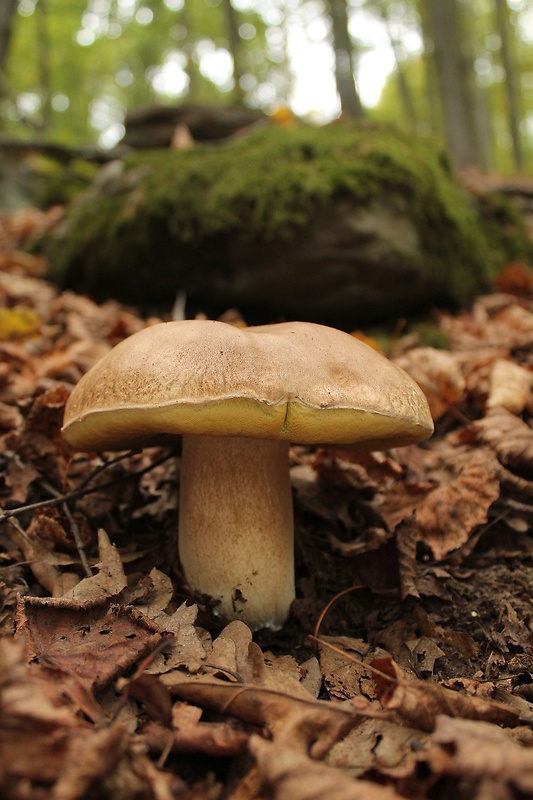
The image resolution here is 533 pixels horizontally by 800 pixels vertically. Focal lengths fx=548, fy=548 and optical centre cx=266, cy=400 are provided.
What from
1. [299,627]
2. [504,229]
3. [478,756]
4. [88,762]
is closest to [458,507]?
[299,627]

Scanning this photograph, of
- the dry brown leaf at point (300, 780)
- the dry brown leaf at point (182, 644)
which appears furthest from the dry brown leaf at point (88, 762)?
the dry brown leaf at point (182, 644)

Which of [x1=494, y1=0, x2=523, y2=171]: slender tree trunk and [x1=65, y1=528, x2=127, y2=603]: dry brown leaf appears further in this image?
[x1=494, y1=0, x2=523, y2=171]: slender tree trunk

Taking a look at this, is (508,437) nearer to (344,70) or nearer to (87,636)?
(87,636)

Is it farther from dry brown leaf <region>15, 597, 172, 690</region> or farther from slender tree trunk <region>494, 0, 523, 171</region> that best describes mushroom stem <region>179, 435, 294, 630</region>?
slender tree trunk <region>494, 0, 523, 171</region>

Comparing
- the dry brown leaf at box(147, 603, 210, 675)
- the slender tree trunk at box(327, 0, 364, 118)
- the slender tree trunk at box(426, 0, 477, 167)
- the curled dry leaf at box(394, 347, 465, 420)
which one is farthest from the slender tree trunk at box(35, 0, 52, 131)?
Result: the dry brown leaf at box(147, 603, 210, 675)

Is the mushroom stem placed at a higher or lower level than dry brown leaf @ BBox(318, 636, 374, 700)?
higher

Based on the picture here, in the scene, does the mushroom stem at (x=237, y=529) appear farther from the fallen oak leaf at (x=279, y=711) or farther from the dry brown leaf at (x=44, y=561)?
the fallen oak leaf at (x=279, y=711)

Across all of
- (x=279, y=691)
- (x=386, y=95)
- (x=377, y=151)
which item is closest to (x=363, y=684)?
(x=279, y=691)
